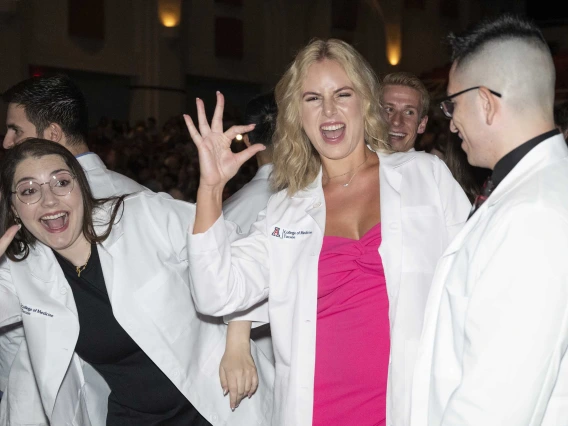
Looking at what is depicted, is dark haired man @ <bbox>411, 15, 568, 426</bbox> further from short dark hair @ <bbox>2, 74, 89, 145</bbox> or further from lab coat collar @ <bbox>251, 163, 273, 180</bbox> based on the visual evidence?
short dark hair @ <bbox>2, 74, 89, 145</bbox>

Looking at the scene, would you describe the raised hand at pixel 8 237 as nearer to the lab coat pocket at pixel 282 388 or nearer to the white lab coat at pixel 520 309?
the lab coat pocket at pixel 282 388

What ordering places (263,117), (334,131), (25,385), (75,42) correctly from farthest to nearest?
(75,42), (263,117), (25,385), (334,131)

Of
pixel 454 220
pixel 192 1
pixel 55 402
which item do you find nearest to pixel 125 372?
pixel 55 402

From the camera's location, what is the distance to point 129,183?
A: 3402 millimetres

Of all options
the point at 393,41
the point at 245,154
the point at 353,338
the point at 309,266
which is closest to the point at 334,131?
the point at 245,154

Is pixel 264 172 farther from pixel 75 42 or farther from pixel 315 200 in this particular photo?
pixel 75 42

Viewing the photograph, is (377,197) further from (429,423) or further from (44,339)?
(44,339)

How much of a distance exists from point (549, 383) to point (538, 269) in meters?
0.22

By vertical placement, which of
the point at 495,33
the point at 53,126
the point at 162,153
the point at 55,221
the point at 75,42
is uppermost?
the point at 75,42

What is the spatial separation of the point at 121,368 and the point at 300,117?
108 cm

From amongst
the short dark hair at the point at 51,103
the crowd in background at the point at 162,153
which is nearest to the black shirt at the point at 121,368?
the short dark hair at the point at 51,103

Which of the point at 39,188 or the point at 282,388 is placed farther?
the point at 39,188

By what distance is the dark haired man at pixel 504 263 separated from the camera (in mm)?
1434

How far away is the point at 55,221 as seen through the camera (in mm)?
2721
